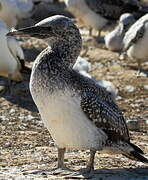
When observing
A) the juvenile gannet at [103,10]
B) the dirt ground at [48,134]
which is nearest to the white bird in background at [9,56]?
the dirt ground at [48,134]

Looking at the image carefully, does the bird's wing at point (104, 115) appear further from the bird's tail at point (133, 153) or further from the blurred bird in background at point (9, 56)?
the blurred bird in background at point (9, 56)

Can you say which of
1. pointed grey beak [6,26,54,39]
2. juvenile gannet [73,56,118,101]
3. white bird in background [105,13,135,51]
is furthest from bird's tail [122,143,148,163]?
white bird in background [105,13,135,51]

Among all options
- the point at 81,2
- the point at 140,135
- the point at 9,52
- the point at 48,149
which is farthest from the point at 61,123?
the point at 81,2

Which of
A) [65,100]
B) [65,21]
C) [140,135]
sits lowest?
[140,135]

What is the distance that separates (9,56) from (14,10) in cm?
429

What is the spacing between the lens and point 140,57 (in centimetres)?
1450

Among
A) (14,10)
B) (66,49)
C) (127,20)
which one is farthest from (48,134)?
(14,10)

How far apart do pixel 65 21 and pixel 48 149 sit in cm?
213

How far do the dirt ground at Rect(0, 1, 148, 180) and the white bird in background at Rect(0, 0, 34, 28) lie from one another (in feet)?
2.16

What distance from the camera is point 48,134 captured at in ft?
31.7

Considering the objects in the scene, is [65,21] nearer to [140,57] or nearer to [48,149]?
[48,149]

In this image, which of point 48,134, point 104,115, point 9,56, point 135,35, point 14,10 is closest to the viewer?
point 104,115

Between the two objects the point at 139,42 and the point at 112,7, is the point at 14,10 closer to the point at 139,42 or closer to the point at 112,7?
the point at 112,7

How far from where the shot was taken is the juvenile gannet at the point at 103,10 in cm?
1811
